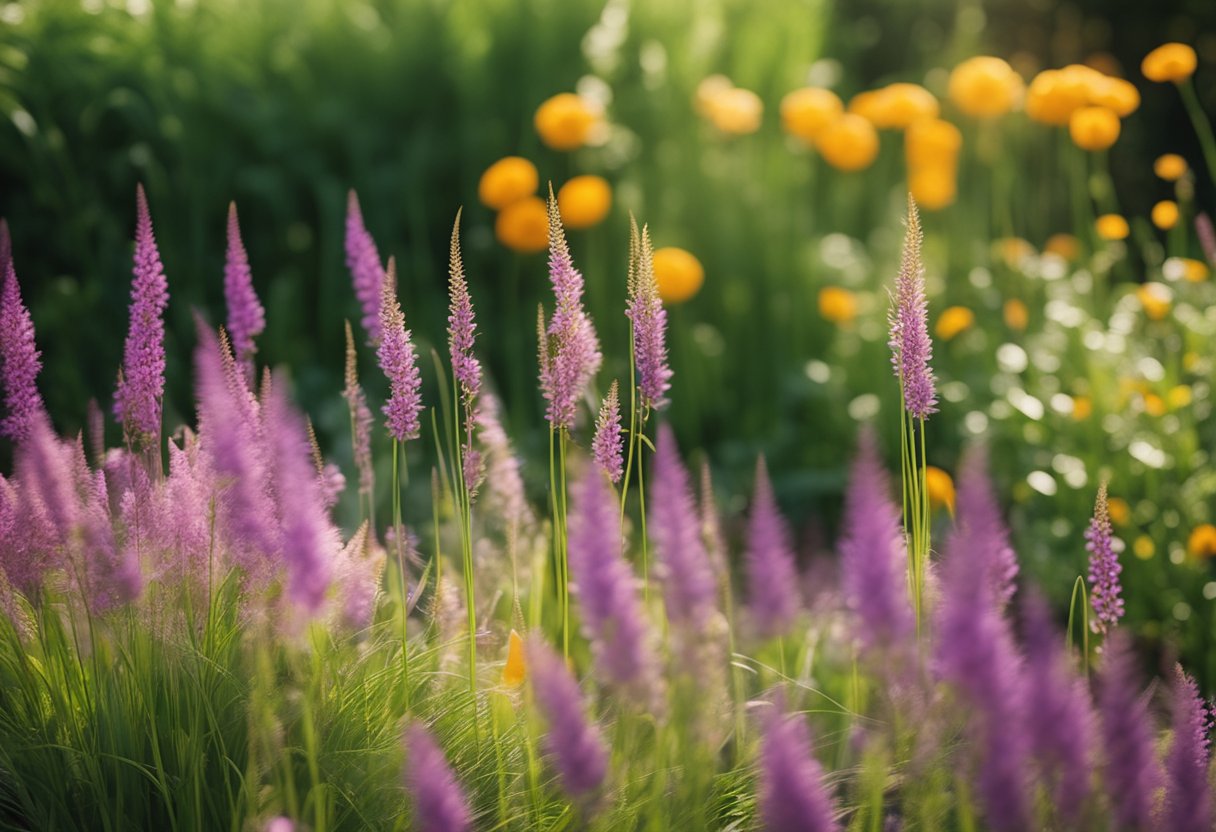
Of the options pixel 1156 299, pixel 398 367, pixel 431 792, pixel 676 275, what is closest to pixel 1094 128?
pixel 1156 299

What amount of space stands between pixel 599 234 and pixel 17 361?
10.5 ft

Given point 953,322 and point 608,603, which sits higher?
point 953,322

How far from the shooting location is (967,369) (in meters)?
4.34

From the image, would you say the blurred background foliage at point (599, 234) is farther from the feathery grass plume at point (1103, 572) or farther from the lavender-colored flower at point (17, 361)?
the lavender-colored flower at point (17, 361)

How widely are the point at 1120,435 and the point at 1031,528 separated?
38 centimetres

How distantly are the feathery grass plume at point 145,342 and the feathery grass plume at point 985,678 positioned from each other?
1.29 metres

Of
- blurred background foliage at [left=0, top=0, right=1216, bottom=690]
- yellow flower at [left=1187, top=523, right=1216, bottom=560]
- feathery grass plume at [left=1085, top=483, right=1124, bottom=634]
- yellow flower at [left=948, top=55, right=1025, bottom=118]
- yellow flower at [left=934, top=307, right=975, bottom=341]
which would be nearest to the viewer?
feathery grass plume at [left=1085, top=483, right=1124, bottom=634]

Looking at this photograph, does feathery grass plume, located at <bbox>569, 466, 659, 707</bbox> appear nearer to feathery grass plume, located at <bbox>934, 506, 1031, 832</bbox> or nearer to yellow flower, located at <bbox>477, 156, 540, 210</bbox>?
feathery grass plume, located at <bbox>934, 506, 1031, 832</bbox>

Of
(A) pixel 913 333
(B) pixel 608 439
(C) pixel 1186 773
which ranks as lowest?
(C) pixel 1186 773

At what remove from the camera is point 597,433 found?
5.93 feet

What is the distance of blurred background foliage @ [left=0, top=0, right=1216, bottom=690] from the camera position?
3.75 m

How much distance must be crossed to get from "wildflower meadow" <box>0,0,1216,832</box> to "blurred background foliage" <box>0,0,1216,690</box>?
2 cm

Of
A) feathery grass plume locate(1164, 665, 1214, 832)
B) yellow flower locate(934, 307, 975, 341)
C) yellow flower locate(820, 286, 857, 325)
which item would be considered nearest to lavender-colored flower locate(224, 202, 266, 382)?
feathery grass plume locate(1164, 665, 1214, 832)

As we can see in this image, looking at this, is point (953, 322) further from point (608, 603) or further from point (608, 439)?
point (608, 603)
